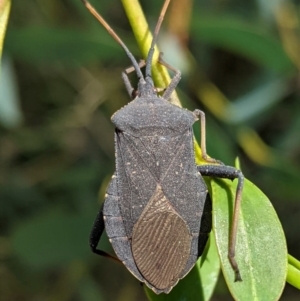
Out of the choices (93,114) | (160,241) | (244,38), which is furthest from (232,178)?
(93,114)

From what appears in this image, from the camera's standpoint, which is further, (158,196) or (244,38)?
(244,38)

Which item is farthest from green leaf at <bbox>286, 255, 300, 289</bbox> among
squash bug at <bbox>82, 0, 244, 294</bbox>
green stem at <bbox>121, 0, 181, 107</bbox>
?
green stem at <bbox>121, 0, 181, 107</bbox>

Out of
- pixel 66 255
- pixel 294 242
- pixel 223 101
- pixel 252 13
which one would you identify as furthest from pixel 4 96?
pixel 294 242

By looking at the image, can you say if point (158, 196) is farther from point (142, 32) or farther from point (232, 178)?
point (142, 32)

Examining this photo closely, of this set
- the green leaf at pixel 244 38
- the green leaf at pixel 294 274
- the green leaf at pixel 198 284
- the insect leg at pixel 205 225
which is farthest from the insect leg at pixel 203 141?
the green leaf at pixel 244 38

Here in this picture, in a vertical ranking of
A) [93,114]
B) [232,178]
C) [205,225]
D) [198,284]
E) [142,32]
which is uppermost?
[142,32]

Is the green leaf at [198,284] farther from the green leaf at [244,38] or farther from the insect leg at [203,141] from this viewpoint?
the green leaf at [244,38]

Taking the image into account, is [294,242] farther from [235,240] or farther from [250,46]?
[235,240]
